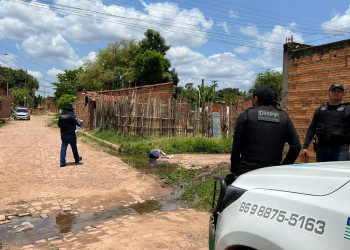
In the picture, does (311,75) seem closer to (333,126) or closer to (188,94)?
(333,126)

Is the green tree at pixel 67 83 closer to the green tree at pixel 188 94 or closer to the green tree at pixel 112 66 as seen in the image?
the green tree at pixel 112 66

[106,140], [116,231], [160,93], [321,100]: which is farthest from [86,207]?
[160,93]

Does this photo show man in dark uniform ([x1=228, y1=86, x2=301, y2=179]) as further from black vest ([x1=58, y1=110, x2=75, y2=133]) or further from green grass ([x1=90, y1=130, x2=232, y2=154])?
green grass ([x1=90, y1=130, x2=232, y2=154])

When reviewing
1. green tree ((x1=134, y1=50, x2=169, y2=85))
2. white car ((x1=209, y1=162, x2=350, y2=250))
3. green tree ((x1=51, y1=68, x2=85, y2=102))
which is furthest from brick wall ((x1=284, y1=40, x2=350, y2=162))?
green tree ((x1=51, y1=68, x2=85, y2=102))

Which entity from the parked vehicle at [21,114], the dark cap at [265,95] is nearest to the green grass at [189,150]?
the dark cap at [265,95]

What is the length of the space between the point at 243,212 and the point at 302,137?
4.85 meters

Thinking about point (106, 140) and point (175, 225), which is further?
point (106, 140)

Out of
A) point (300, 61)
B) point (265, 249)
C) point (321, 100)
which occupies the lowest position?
point (265, 249)

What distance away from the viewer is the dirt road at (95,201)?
3.82 m

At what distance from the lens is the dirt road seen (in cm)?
382

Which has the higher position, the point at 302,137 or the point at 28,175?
the point at 302,137

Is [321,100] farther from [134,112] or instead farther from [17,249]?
[134,112]

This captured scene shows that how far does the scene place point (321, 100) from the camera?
580 centimetres

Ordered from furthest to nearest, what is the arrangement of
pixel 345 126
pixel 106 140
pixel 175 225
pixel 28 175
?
pixel 106 140, pixel 28 175, pixel 175 225, pixel 345 126
